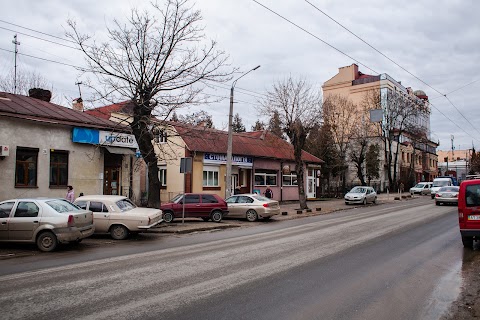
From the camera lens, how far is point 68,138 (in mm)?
20797

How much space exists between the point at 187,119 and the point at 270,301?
1299 cm

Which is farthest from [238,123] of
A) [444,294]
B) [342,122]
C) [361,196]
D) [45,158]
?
[444,294]

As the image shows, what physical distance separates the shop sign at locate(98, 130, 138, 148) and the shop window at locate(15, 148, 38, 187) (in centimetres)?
349

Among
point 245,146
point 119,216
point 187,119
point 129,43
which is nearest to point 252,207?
point 187,119

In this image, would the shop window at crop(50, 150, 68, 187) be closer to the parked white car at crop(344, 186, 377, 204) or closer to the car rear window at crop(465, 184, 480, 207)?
the car rear window at crop(465, 184, 480, 207)

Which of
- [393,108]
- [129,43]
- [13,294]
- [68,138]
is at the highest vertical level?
[393,108]

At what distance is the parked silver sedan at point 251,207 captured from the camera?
20.6 m

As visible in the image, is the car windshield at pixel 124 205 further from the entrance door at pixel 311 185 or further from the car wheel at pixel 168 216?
the entrance door at pixel 311 185

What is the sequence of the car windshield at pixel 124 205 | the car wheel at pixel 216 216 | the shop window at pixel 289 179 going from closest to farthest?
the car windshield at pixel 124 205, the car wheel at pixel 216 216, the shop window at pixel 289 179

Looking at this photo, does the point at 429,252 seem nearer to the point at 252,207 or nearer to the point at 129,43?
the point at 252,207

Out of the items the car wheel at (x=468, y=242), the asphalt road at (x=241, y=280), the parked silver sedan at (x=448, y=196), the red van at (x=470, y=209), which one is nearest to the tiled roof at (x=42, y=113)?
the asphalt road at (x=241, y=280)

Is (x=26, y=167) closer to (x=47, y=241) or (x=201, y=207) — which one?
(x=201, y=207)

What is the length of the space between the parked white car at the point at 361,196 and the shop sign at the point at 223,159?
8.71m

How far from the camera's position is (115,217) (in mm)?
13797
